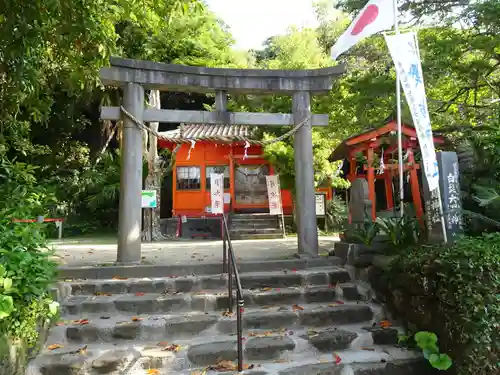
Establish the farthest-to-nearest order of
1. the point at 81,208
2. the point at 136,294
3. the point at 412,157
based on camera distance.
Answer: the point at 81,208 → the point at 412,157 → the point at 136,294

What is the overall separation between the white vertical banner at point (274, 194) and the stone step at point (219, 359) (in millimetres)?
10266

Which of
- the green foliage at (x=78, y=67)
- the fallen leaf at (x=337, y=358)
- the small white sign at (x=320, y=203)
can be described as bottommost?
the fallen leaf at (x=337, y=358)

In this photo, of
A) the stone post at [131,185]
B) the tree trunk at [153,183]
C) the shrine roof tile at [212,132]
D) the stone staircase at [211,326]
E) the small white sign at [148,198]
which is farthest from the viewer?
the shrine roof tile at [212,132]

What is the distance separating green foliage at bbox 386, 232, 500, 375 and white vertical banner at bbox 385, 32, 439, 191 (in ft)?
3.22

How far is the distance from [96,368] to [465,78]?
9.97 meters

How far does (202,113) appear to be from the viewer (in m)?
6.34

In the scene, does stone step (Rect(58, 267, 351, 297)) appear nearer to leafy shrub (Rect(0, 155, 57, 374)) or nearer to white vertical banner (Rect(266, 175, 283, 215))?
leafy shrub (Rect(0, 155, 57, 374))

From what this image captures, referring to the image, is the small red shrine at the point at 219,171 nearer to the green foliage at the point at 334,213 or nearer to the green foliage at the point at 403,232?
the green foliage at the point at 334,213

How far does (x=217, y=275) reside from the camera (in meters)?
5.40

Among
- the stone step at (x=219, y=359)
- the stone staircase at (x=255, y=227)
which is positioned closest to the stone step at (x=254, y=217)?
the stone staircase at (x=255, y=227)

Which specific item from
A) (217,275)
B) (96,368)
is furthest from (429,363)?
(96,368)

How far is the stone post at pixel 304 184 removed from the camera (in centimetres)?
634

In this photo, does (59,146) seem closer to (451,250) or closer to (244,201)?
(244,201)

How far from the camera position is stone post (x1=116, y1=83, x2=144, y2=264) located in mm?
5863
